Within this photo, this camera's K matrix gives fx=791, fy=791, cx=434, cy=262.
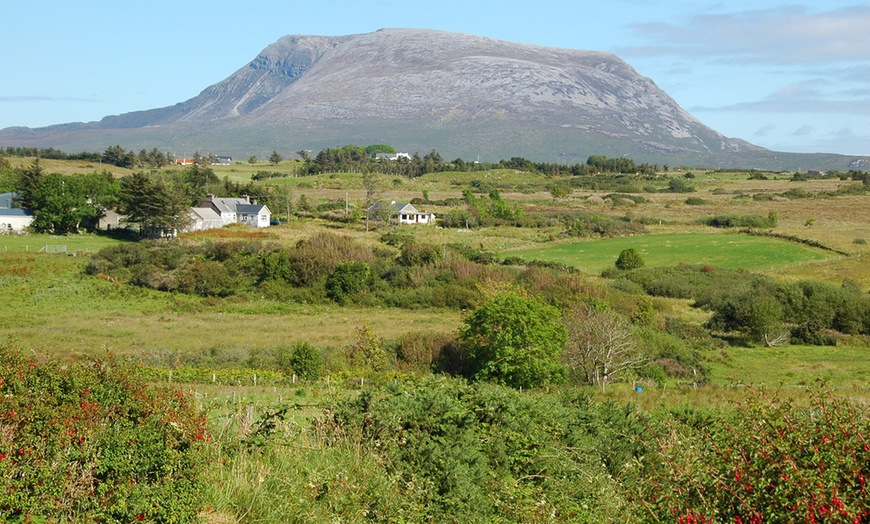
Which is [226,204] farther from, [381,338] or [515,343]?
[515,343]

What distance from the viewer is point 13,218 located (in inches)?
2709

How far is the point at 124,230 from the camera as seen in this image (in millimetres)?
70562

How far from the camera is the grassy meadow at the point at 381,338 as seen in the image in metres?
6.89

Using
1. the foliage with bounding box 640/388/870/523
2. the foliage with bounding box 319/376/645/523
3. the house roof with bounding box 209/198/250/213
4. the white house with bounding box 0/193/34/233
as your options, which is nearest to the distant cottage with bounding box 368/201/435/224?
the house roof with bounding box 209/198/250/213

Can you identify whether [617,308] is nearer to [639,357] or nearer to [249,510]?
[639,357]

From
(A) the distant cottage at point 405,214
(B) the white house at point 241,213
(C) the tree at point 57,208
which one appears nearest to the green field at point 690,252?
(A) the distant cottage at point 405,214

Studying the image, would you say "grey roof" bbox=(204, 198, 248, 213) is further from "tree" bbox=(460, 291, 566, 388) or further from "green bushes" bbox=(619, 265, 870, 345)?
"tree" bbox=(460, 291, 566, 388)

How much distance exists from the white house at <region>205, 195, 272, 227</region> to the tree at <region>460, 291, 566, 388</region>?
52.5 m

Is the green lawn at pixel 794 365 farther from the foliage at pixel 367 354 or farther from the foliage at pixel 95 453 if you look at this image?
the foliage at pixel 95 453

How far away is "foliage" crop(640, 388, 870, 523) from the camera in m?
4.59

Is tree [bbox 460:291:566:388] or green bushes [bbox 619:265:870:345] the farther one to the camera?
green bushes [bbox 619:265:870:345]

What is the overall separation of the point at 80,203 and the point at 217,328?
37.7m

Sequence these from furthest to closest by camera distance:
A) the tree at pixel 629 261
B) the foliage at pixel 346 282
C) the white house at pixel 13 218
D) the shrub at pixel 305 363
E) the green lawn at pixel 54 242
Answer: the white house at pixel 13 218, the green lawn at pixel 54 242, the tree at pixel 629 261, the foliage at pixel 346 282, the shrub at pixel 305 363

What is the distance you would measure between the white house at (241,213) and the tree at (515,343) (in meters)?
52.5
